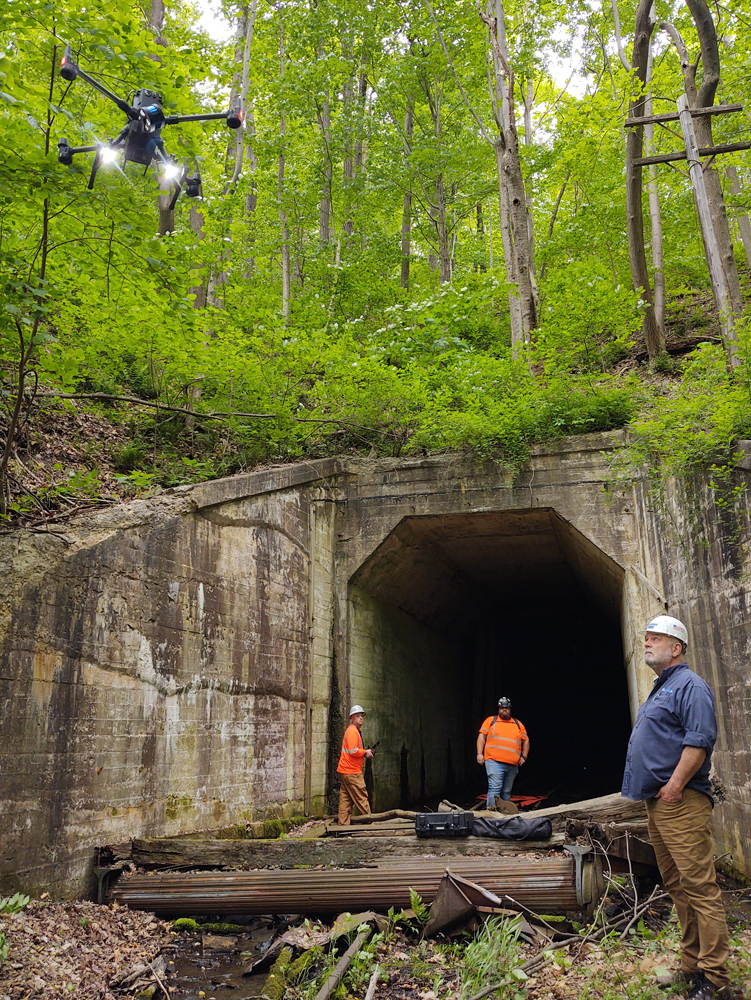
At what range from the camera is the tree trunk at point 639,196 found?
1311cm

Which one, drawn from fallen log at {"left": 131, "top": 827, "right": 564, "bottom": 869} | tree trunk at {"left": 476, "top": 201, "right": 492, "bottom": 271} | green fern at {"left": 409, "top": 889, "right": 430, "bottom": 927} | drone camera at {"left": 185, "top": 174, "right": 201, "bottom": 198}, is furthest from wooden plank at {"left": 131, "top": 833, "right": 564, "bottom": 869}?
tree trunk at {"left": 476, "top": 201, "right": 492, "bottom": 271}

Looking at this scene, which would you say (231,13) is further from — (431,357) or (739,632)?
(739,632)

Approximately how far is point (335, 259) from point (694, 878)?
17.7m

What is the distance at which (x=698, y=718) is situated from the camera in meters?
3.94

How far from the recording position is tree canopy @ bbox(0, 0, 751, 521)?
6.19 metres

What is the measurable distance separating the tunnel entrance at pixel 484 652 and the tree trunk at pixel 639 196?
4.82 metres

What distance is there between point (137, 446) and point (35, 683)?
447cm

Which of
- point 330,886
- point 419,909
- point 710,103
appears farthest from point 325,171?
point 419,909

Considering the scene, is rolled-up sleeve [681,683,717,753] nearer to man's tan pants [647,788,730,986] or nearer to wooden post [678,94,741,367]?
man's tan pants [647,788,730,986]

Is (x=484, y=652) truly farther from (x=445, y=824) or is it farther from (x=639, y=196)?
(x=445, y=824)

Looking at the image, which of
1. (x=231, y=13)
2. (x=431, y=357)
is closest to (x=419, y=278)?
(x=231, y=13)

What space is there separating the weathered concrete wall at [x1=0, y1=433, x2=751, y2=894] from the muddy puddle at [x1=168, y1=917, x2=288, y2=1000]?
1103 millimetres

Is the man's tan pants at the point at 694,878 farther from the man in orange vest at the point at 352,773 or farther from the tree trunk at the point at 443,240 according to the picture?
the tree trunk at the point at 443,240

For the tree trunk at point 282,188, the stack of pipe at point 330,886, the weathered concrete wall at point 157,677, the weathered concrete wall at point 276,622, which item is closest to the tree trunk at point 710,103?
the weathered concrete wall at point 276,622
